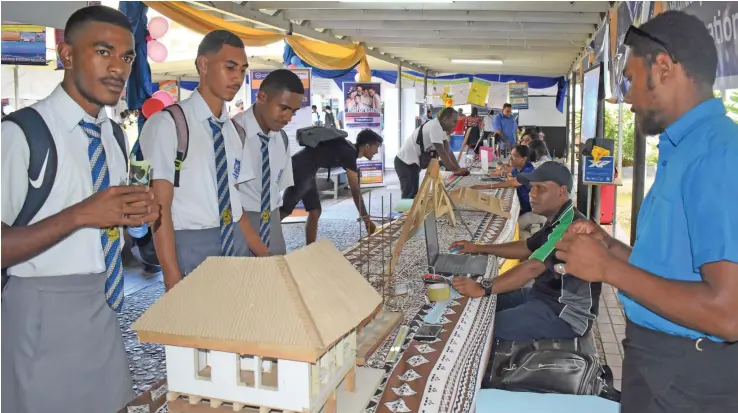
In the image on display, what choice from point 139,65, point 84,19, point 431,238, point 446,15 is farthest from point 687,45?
point 446,15

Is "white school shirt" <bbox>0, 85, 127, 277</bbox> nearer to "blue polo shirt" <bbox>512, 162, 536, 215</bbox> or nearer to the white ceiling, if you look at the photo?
the white ceiling

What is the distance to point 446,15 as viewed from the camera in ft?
22.2

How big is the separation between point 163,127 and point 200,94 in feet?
0.75

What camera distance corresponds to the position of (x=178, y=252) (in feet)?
6.26

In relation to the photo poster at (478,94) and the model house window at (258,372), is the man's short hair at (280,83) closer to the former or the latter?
the model house window at (258,372)

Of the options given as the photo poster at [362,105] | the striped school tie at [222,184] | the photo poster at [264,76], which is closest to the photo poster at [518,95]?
the photo poster at [362,105]

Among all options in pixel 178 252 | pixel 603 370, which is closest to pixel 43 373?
pixel 178 252

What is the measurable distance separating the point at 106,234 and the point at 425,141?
18.5 ft

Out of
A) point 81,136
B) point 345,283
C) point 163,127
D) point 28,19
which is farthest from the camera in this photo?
point 28,19

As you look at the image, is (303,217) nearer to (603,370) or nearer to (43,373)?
(603,370)

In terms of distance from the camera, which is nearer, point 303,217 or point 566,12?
point 566,12

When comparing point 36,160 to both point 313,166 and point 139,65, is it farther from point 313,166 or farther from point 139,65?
point 313,166

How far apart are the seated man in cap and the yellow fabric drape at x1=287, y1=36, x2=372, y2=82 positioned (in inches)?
191

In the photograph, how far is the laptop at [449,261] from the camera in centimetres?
250
